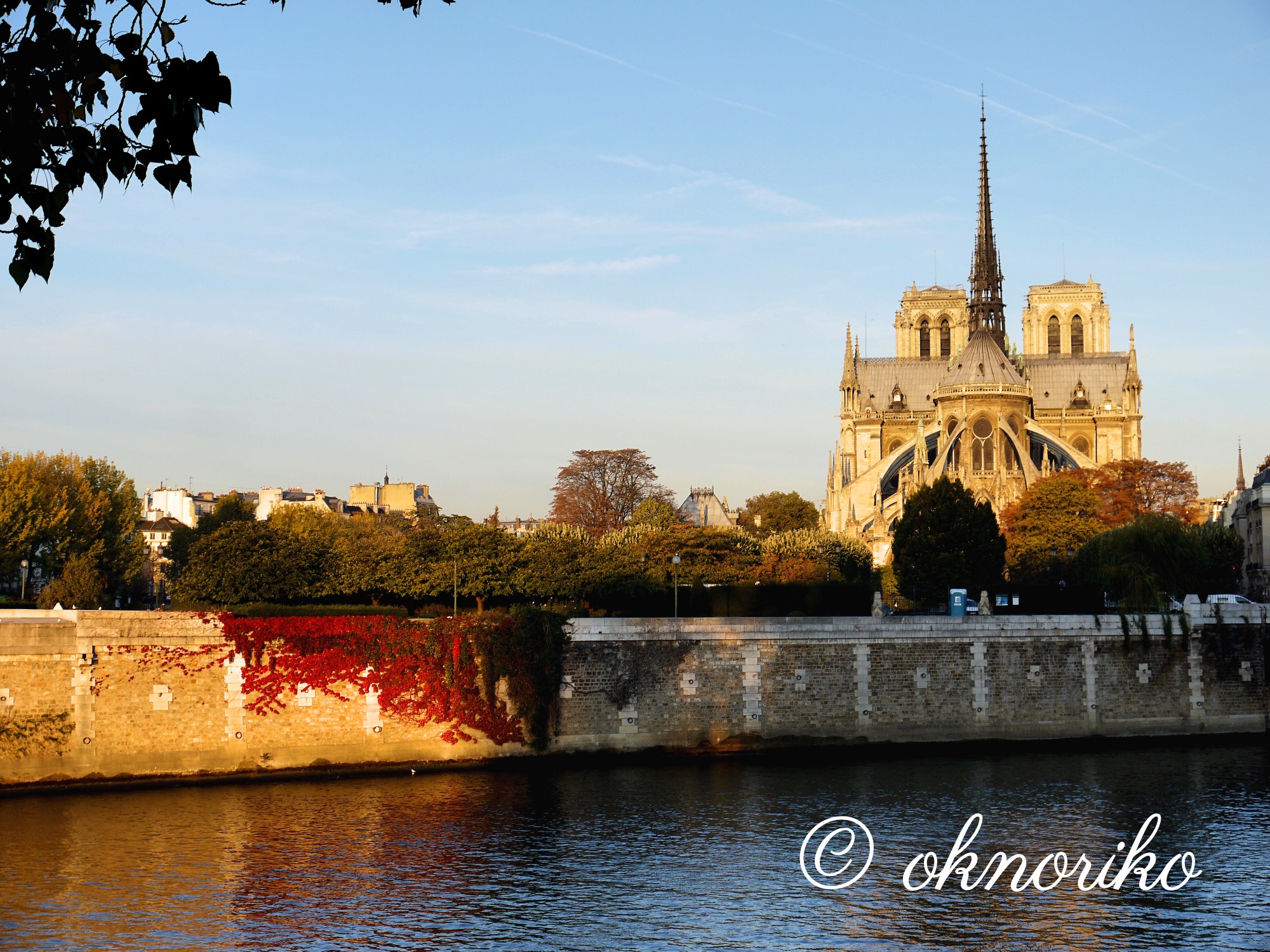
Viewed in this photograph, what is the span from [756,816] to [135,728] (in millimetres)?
15405

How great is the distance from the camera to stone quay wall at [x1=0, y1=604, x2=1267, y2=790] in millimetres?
32094

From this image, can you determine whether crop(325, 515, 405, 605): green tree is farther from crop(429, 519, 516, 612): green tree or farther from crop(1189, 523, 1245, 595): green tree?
crop(1189, 523, 1245, 595): green tree

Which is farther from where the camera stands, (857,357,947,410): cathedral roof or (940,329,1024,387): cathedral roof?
(857,357,947,410): cathedral roof

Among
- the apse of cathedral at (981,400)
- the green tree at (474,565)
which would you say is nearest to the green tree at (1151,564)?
the green tree at (474,565)

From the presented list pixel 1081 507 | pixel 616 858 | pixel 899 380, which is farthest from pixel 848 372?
pixel 616 858

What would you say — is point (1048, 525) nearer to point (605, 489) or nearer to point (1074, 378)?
point (605, 489)

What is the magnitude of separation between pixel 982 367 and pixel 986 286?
12824 mm

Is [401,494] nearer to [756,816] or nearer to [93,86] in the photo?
[756,816]

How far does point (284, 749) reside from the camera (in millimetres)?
33781

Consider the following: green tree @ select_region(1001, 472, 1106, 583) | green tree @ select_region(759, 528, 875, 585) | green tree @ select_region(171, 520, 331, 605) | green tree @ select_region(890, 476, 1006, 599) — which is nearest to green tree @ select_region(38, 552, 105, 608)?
green tree @ select_region(171, 520, 331, 605)

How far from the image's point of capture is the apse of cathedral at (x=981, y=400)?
10119cm

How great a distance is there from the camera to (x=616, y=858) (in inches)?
1003

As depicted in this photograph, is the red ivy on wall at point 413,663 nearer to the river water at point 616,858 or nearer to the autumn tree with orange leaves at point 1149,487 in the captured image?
the river water at point 616,858

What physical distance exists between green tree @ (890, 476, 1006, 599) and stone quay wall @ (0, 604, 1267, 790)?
1596cm
